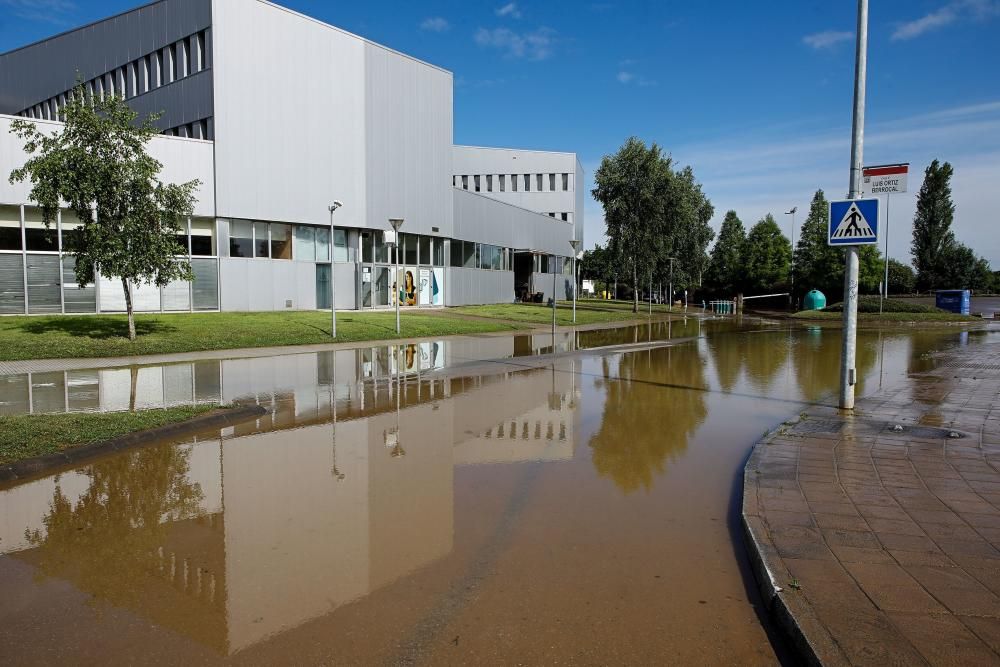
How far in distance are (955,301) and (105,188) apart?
47332mm

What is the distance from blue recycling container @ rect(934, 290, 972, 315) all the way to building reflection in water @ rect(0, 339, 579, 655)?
42053mm

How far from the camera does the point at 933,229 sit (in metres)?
67.9

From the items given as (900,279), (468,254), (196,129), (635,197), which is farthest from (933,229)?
(196,129)

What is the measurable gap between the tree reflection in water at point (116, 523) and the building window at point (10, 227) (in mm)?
23685

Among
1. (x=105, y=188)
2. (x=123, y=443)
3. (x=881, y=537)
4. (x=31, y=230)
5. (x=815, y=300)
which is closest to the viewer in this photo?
(x=881, y=537)

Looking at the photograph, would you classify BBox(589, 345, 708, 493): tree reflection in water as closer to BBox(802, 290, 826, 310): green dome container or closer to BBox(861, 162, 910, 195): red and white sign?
BBox(861, 162, 910, 195): red and white sign

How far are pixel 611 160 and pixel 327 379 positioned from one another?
34217 millimetres

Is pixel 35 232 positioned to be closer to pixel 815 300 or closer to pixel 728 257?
pixel 815 300

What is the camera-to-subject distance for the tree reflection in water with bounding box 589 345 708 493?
Answer: 7.54 metres

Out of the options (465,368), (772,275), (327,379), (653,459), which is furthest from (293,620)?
(772,275)

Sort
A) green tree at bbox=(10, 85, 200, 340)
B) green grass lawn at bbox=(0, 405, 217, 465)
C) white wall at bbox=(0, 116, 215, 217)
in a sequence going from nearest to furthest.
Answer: green grass lawn at bbox=(0, 405, 217, 465)
green tree at bbox=(10, 85, 200, 340)
white wall at bbox=(0, 116, 215, 217)

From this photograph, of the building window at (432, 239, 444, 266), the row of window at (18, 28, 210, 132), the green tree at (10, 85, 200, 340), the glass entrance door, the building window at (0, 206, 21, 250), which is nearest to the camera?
the green tree at (10, 85, 200, 340)

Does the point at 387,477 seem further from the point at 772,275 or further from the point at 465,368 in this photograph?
the point at 772,275

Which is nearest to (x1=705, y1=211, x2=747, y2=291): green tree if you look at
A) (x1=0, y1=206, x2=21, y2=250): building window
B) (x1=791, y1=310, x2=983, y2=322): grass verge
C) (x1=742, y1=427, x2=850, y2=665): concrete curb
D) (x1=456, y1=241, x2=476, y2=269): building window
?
(x1=791, y1=310, x2=983, y2=322): grass verge
